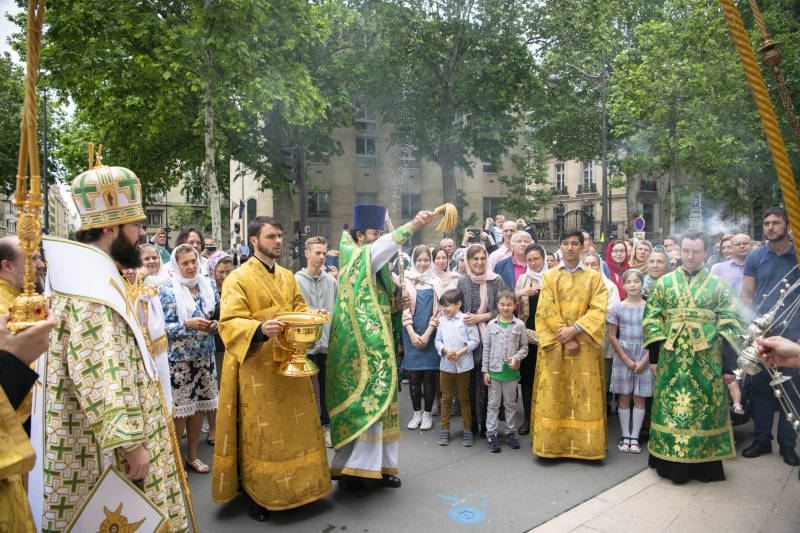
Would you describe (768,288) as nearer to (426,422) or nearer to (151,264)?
(426,422)

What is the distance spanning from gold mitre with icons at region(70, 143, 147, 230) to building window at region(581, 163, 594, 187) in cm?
4058

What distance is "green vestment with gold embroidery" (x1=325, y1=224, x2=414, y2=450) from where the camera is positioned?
4527 mm

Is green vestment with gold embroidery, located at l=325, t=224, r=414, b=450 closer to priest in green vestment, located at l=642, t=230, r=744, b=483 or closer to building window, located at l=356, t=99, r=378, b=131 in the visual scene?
priest in green vestment, located at l=642, t=230, r=744, b=483

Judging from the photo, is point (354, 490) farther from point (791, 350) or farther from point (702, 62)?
point (702, 62)

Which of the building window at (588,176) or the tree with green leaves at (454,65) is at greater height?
the tree with green leaves at (454,65)

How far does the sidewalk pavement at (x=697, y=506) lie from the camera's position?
13.5 feet

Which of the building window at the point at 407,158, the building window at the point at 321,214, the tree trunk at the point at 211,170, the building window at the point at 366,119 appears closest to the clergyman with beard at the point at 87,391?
the tree trunk at the point at 211,170

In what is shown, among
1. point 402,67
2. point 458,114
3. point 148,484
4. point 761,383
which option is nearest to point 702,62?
point 458,114

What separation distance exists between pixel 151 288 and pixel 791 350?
3826 millimetres

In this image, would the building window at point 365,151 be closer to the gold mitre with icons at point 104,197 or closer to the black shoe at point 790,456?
the black shoe at point 790,456

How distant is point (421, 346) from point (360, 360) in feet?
6.44

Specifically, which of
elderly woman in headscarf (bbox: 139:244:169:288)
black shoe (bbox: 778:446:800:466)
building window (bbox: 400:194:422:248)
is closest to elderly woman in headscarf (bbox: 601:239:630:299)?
black shoe (bbox: 778:446:800:466)

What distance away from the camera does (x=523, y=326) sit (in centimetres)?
607

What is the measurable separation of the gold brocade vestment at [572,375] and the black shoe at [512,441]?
1.21ft
